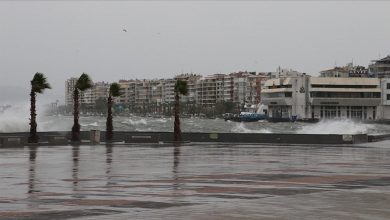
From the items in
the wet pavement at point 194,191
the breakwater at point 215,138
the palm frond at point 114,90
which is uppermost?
the palm frond at point 114,90

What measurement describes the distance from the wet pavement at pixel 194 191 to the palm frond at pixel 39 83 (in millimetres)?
25048

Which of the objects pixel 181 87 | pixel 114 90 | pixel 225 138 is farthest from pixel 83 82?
pixel 225 138

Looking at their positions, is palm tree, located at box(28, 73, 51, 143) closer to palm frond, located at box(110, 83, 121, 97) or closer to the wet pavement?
palm frond, located at box(110, 83, 121, 97)

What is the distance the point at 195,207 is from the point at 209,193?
2.83 meters

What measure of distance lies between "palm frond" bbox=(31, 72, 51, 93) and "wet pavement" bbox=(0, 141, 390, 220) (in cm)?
2505

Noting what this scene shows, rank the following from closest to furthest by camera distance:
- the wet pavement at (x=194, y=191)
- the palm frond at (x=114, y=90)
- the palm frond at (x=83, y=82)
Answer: the wet pavement at (x=194, y=191), the palm frond at (x=83, y=82), the palm frond at (x=114, y=90)

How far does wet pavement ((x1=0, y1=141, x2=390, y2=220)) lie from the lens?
42.5ft

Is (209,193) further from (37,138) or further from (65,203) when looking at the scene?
(37,138)

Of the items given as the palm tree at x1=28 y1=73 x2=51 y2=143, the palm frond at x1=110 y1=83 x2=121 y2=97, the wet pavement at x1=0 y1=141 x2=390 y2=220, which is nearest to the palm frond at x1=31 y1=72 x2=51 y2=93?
the palm tree at x1=28 y1=73 x2=51 y2=143

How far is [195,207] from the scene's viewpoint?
13.8 metres

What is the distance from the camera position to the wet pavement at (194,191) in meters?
12.9

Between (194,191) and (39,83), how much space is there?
37.7 meters

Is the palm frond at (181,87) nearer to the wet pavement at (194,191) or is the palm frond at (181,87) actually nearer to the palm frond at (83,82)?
the palm frond at (83,82)

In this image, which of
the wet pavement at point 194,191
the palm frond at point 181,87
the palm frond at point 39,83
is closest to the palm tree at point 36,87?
the palm frond at point 39,83
